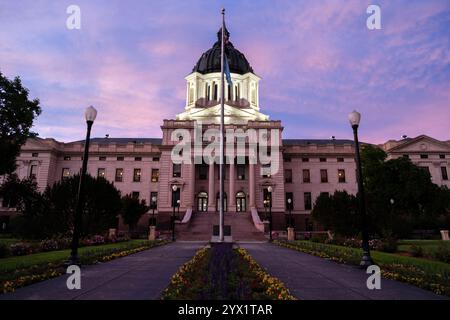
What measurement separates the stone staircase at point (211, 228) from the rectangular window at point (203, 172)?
10.3 meters

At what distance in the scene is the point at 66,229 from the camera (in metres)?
24.8

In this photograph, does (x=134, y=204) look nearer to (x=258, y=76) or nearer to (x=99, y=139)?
(x=99, y=139)

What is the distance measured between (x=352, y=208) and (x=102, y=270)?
24192mm

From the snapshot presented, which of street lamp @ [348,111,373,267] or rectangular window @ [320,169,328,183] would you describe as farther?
rectangular window @ [320,169,328,183]

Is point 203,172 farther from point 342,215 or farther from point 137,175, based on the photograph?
point 342,215

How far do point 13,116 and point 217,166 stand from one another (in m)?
33.0

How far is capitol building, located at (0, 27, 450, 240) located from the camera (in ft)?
177

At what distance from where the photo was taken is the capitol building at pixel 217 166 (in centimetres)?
5384

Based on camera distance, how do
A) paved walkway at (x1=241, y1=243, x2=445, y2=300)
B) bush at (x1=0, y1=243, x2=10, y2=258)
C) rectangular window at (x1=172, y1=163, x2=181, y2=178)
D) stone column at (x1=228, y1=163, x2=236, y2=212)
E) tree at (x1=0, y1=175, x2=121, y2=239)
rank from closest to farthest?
paved walkway at (x1=241, y1=243, x2=445, y2=300)
bush at (x1=0, y1=243, x2=10, y2=258)
tree at (x1=0, y1=175, x2=121, y2=239)
stone column at (x1=228, y1=163, x2=236, y2=212)
rectangular window at (x1=172, y1=163, x2=181, y2=178)

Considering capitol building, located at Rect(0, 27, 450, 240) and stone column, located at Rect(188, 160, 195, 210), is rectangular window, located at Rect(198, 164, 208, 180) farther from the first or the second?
stone column, located at Rect(188, 160, 195, 210)

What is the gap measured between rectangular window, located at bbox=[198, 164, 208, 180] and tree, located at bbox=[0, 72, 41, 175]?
30.3 meters

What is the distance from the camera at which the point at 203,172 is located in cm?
5709

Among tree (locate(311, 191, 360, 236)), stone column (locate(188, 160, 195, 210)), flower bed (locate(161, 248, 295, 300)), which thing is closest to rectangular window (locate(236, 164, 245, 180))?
stone column (locate(188, 160, 195, 210))
